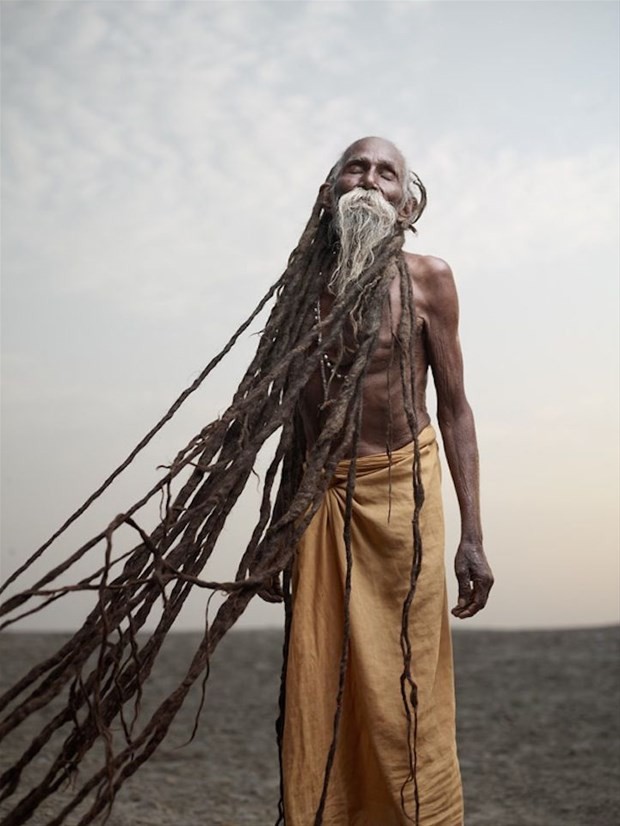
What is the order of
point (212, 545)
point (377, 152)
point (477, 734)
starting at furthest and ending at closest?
1. point (477, 734)
2. point (377, 152)
3. point (212, 545)

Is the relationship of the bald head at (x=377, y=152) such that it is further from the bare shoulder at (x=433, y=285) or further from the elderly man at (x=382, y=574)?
the bare shoulder at (x=433, y=285)

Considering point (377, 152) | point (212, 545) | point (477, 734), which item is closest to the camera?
point (212, 545)

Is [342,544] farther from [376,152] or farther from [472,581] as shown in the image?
[376,152]

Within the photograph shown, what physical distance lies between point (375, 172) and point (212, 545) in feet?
3.95

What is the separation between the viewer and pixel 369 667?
2.82m

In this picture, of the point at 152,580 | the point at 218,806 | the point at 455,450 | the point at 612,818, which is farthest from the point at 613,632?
the point at 152,580

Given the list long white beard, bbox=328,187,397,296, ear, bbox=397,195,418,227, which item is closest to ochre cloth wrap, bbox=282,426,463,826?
long white beard, bbox=328,187,397,296

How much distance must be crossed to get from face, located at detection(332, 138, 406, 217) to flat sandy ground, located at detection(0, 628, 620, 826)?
2.44 meters

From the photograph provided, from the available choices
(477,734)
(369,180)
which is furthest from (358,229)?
(477,734)

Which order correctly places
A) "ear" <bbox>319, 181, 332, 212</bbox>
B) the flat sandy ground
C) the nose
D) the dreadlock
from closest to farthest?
1. the dreadlock
2. the nose
3. "ear" <bbox>319, 181, 332, 212</bbox>
4. the flat sandy ground

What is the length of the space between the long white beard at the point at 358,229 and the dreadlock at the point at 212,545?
0.14 ft

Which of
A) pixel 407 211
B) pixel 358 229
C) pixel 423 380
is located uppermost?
pixel 407 211

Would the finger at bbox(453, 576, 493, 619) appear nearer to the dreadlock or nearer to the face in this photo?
the dreadlock

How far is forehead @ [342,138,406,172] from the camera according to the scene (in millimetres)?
3146
